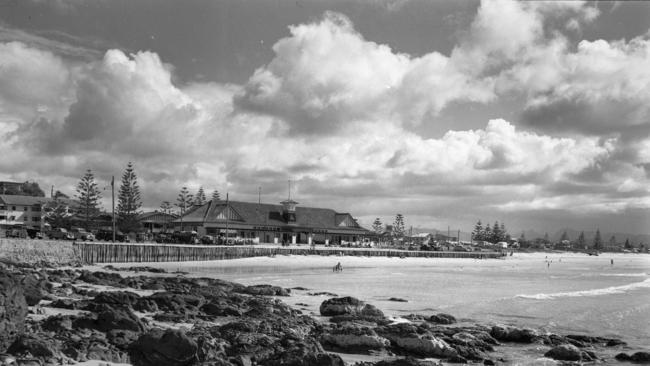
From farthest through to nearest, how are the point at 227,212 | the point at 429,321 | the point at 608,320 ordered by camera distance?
the point at 227,212
the point at 608,320
the point at 429,321

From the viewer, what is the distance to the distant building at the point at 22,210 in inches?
3816

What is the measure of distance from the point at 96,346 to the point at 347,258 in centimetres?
6215

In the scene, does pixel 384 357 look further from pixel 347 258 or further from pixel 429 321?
pixel 347 258

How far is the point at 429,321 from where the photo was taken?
21.4 m

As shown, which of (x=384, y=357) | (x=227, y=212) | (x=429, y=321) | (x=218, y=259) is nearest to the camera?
(x=384, y=357)

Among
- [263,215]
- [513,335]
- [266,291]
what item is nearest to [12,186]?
[263,215]

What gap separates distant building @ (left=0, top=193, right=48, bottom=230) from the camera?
318ft

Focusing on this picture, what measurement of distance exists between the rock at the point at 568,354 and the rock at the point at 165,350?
9.89 meters

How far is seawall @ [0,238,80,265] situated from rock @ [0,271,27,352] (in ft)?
109

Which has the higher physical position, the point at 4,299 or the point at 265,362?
the point at 4,299

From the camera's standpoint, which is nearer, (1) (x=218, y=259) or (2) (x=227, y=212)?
(1) (x=218, y=259)

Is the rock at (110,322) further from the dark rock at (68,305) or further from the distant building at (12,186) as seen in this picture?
the distant building at (12,186)

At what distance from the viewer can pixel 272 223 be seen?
85500 mm

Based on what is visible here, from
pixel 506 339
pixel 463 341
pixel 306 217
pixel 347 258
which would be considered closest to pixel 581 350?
pixel 506 339
